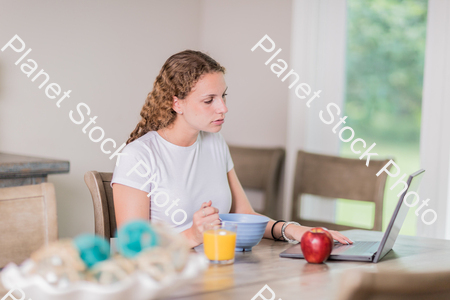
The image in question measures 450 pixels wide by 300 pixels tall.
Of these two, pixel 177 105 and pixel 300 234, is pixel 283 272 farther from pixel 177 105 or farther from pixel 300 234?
pixel 177 105

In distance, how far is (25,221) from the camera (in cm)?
121

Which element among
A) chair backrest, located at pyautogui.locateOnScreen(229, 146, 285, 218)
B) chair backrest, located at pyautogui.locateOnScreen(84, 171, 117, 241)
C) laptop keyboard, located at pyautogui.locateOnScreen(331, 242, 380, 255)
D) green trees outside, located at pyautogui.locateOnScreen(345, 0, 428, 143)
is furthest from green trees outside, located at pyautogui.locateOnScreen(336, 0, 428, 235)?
chair backrest, located at pyautogui.locateOnScreen(84, 171, 117, 241)

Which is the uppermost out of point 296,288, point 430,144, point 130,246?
point 430,144

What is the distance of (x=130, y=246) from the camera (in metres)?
0.74

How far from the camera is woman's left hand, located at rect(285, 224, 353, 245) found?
54.9 inches

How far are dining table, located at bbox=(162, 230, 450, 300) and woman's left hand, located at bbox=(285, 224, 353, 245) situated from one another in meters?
0.04

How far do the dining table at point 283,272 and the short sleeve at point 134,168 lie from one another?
262mm

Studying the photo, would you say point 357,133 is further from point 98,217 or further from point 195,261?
point 195,261

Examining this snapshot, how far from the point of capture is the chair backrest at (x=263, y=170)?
2787 millimetres

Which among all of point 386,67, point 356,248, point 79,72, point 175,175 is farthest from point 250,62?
point 356,248

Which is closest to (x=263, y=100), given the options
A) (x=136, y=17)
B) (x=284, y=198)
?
(x=284, y=198)

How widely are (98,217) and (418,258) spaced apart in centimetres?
90

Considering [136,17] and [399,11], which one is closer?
[399,11]

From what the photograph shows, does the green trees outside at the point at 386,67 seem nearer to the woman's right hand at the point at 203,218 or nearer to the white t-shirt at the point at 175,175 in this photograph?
the white t-shirt at the point at 175,175
